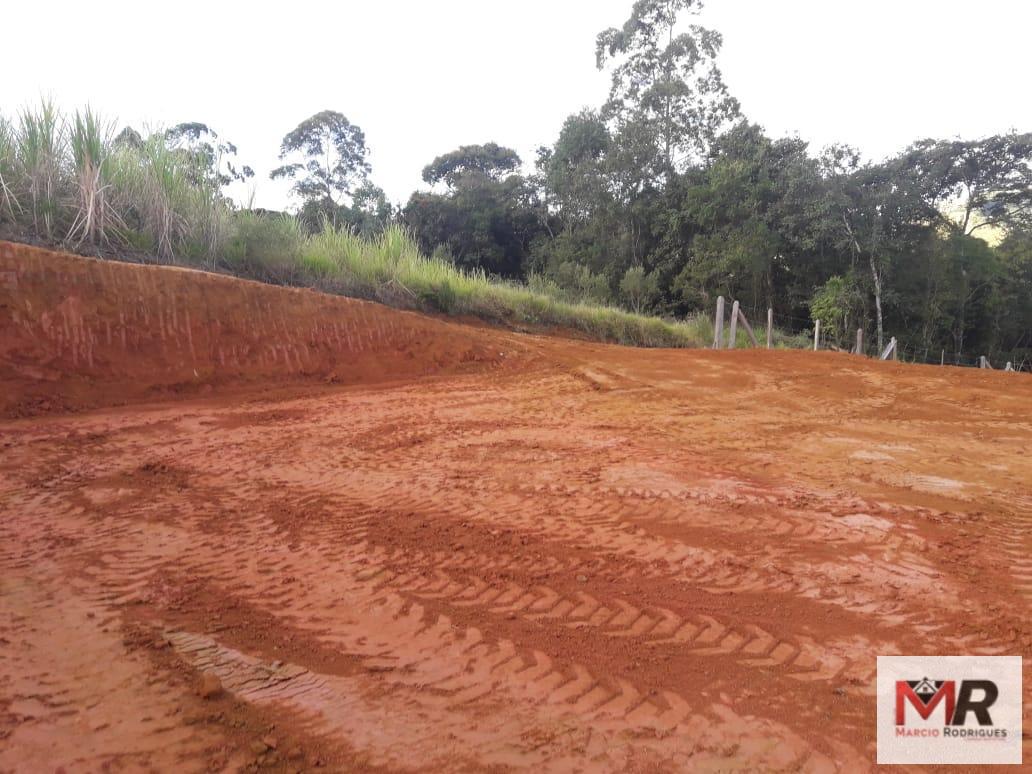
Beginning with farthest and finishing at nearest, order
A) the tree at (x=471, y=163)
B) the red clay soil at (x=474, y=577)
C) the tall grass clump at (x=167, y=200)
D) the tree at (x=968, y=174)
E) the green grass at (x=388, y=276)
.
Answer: the tree at (x=471, y=163), the tree at (x=968, y=174), the green grass at (x=388, y=276), the tall grass clump at (x=167, y=200), the red clay soil at (x=474, y=577)

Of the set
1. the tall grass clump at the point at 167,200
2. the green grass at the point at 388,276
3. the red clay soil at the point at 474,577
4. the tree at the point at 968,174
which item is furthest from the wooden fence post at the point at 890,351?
the tall grass clump at the point at 167,200

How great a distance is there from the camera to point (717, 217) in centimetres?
2530

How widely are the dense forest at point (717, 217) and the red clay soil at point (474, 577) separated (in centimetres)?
1307

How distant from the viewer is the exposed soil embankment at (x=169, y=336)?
6645 mm

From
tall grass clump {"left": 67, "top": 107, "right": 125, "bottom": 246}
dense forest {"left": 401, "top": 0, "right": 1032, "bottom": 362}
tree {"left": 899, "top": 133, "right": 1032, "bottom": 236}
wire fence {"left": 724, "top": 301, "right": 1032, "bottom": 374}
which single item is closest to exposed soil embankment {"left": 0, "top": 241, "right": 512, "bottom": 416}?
tall grass clump {"left": 67, "top": 107, "right": 125, "bottom": 246}

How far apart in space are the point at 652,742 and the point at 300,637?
49.7 inches

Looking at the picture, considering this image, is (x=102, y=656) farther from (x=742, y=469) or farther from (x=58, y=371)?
(x=58, y=371)

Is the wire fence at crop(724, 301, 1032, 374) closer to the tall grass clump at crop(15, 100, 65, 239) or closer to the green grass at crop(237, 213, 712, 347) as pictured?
the green grass at crop(237, 213, 712, 347)

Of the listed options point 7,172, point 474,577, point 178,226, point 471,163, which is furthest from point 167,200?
point 471,163

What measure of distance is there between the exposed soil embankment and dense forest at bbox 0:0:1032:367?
31.1 ft

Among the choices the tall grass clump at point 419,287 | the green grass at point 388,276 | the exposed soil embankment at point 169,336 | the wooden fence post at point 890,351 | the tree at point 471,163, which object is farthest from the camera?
the tree at point 471,163

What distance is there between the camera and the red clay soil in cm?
182

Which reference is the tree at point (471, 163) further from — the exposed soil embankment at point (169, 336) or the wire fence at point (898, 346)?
the exposed soil embankment at point (169, 336)

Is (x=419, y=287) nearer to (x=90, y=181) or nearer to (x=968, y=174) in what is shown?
(x=90, y=181)
